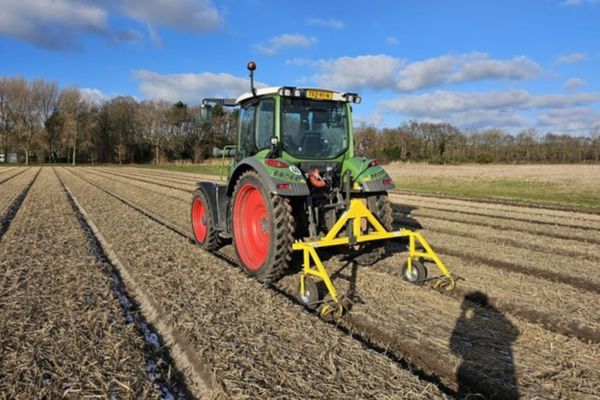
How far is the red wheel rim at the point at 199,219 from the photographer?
7.79 m

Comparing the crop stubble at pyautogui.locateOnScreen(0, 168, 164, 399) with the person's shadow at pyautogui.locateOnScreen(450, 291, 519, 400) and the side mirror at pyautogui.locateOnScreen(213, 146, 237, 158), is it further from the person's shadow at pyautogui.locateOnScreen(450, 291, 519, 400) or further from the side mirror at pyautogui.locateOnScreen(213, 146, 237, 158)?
the side mirror at pyautogui.locateOnScreen(213, 146, 237, 158)

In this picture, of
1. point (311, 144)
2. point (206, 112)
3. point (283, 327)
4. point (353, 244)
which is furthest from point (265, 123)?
point (283, 327)

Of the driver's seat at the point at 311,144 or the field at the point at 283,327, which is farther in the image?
the driver's seat at the point at 311,144

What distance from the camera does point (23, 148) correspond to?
203ft

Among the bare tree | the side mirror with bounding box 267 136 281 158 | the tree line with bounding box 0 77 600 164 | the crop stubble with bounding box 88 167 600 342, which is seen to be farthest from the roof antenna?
the bare tree

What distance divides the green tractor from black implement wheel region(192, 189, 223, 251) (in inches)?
35.8

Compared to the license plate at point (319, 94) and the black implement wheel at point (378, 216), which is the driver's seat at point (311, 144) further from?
the black implement wheel at point (378, 216)

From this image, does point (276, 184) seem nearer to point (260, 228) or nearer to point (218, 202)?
point (260, 228)

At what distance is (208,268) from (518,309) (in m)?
3.82

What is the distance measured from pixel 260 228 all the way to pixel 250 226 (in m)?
0.21

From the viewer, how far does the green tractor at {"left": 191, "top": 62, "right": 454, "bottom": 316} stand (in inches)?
207

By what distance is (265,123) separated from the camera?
20.1 feet

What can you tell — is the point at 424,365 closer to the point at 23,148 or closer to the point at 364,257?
the point at 364,257

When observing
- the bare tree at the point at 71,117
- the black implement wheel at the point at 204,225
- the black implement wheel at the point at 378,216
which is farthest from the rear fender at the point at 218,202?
the bare tree at the point at 71,117
